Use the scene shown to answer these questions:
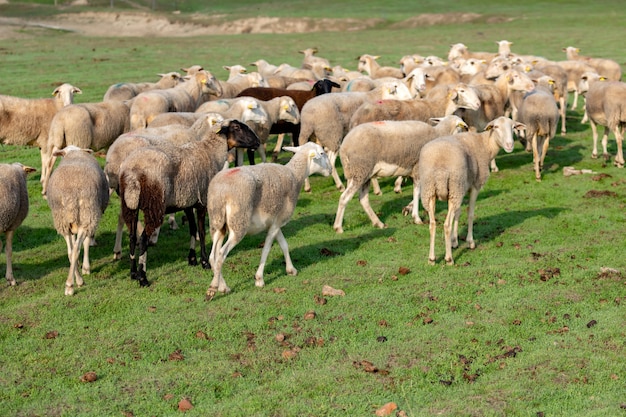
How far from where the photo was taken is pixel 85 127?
1384 centimetres

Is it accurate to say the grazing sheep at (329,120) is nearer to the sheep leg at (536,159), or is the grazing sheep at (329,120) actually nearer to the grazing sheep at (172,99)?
the grazing sheep at (172,99)

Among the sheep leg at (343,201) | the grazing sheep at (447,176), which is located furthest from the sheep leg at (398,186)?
the grazing sheep at (447,176)

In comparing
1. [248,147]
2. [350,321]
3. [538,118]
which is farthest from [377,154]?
[538,118]

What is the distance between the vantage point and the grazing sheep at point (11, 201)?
31.2 feet

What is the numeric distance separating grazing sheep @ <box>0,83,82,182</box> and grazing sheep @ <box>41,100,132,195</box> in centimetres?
41

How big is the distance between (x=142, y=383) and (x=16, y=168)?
4.24 meters

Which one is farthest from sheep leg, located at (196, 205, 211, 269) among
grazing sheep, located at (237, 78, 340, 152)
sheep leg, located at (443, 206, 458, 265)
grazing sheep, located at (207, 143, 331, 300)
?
grazing sheep, located at (237, 78, 340, 152)

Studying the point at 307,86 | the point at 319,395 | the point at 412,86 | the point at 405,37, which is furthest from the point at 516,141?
the point at 405,37

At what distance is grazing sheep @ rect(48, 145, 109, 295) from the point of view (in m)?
9.37

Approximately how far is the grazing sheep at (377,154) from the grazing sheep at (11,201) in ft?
15.2

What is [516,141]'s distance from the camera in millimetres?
19234

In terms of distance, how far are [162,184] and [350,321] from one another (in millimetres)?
2919

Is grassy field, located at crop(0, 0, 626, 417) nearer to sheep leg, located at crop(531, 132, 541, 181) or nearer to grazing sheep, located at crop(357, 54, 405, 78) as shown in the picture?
sheep leg, located at crop(531, 132, 541, 181)

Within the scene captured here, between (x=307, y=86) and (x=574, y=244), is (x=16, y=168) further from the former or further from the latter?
(x=307, y=86)
